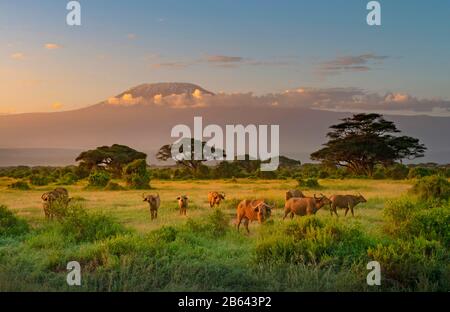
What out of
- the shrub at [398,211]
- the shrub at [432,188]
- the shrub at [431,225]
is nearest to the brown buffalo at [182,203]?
the shrub at [398,211]

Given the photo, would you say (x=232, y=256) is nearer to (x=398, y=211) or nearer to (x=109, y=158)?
(x=398, y=211)

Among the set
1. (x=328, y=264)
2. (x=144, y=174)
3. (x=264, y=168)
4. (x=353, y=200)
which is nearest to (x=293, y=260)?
(x=328, y=264)

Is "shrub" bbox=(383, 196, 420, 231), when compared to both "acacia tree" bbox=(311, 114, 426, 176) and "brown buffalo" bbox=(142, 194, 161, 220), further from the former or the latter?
"acacia tree" bbox=(311, 114, 426, 176)

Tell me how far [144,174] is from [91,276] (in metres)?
23.5

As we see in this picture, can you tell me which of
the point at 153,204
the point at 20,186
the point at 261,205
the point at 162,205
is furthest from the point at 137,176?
the point at 261,205

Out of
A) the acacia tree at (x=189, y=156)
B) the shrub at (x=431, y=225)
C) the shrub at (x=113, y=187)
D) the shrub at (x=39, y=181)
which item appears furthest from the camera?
the acacia tree at (x=189, y=156)

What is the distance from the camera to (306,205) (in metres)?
16.4

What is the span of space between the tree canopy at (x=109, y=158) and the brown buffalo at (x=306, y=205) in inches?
980

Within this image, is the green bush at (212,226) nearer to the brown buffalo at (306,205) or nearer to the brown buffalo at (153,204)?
the brown buffalo at (306,205)

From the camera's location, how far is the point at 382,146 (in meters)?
40.1

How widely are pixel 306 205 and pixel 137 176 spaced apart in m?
17.1

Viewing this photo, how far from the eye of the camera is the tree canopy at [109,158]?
40281 millimetres
